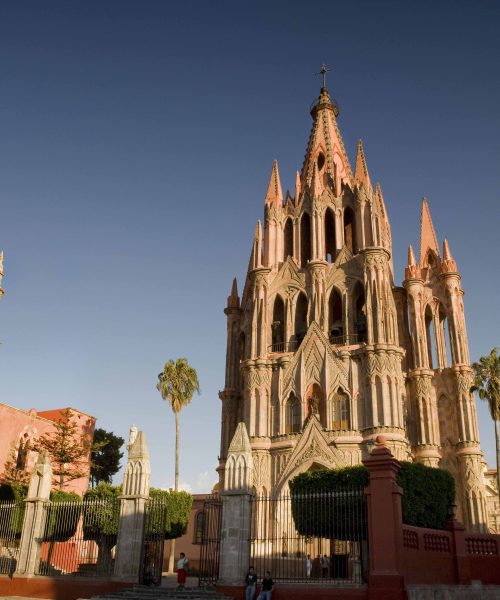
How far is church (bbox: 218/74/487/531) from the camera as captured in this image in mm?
36250

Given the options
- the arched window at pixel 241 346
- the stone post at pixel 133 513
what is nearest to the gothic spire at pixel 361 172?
the arched window at pixel 241 346

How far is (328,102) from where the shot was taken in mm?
55781

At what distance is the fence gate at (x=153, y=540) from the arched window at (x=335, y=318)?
21.8 meters

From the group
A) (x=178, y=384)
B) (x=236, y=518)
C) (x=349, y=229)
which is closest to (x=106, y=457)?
(x=178, y=384)

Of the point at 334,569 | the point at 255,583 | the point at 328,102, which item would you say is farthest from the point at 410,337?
the point at 255,583

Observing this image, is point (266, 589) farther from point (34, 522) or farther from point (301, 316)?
point (301, 316)

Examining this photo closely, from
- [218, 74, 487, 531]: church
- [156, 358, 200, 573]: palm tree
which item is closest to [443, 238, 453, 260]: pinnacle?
[218, 74, 487, 531]: church

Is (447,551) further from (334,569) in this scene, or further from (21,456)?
(21,456)

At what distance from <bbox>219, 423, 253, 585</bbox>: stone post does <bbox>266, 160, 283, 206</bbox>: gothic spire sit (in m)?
30.9

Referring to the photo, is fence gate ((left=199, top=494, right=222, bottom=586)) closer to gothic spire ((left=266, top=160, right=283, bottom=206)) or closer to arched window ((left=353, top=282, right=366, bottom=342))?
arched window ((left=353, top=282, right=366, bottom=342))

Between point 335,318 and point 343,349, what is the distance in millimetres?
6429

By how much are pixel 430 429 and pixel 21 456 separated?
24722 millimetres

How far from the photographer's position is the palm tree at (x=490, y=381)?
37562 mm

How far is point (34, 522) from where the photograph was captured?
2194 centimetres
